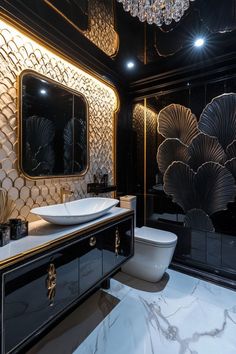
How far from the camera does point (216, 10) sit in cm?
198

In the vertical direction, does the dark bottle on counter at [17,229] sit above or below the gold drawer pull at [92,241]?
above

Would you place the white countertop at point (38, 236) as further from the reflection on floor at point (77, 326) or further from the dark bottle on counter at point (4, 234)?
the reflection on floor at point (77, 326)

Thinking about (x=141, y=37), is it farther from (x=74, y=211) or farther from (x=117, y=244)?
(x=117, y=244)

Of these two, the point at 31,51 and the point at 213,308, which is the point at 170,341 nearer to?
the point at 213,308

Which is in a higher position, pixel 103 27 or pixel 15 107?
pixel 103 27

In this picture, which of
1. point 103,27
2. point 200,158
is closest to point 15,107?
point 103,27

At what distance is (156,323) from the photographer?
5.13 ft

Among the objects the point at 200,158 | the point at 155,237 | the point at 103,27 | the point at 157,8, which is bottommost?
the point at 155,237

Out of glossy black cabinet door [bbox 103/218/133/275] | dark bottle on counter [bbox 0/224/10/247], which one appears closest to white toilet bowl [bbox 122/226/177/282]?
glossy black cabinet door [bbox 103/218/133/275]

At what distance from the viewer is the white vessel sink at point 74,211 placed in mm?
1241

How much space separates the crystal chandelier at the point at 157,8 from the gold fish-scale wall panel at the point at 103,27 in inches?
21.4

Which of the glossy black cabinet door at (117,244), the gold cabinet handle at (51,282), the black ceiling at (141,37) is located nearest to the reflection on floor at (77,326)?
the glossy black cabinet door at (117,244)

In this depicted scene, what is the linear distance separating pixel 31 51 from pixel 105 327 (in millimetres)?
2166

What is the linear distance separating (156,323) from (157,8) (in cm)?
242
